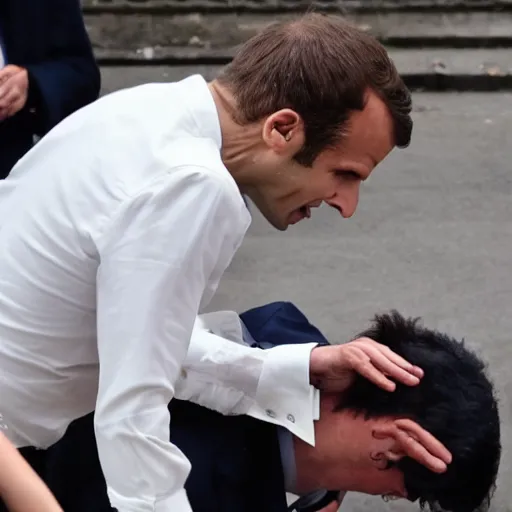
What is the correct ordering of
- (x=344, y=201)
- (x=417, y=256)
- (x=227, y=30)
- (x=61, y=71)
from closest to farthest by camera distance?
(x=344, y=201) < (x=61, y=71) < (x=417, y=256) < (x=227, y=30)

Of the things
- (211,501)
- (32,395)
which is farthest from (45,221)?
(211,501)

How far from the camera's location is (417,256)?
11.5 feet

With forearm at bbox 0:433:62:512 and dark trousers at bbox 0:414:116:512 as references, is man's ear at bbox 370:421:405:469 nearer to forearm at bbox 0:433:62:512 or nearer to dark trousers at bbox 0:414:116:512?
dark trousers at bbox 0:414:116:512

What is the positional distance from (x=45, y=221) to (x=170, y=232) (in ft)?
0.75

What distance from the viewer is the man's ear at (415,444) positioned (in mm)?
1802

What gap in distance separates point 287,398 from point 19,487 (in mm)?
849

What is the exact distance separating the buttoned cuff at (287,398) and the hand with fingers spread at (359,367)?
4cm

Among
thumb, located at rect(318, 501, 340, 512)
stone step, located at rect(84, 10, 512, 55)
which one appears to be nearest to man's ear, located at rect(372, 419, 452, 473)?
thumb, located at rect(318, 501, 340, 512)

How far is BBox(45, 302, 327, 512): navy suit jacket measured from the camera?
1.81 m

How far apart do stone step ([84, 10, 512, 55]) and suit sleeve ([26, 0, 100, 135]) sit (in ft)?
9.68

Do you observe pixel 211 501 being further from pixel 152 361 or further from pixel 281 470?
pixel 152 361

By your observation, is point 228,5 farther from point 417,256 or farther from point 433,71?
point 417,256

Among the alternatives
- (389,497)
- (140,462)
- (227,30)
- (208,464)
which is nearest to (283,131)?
(140,462)

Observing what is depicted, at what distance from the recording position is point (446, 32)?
5230 mm
